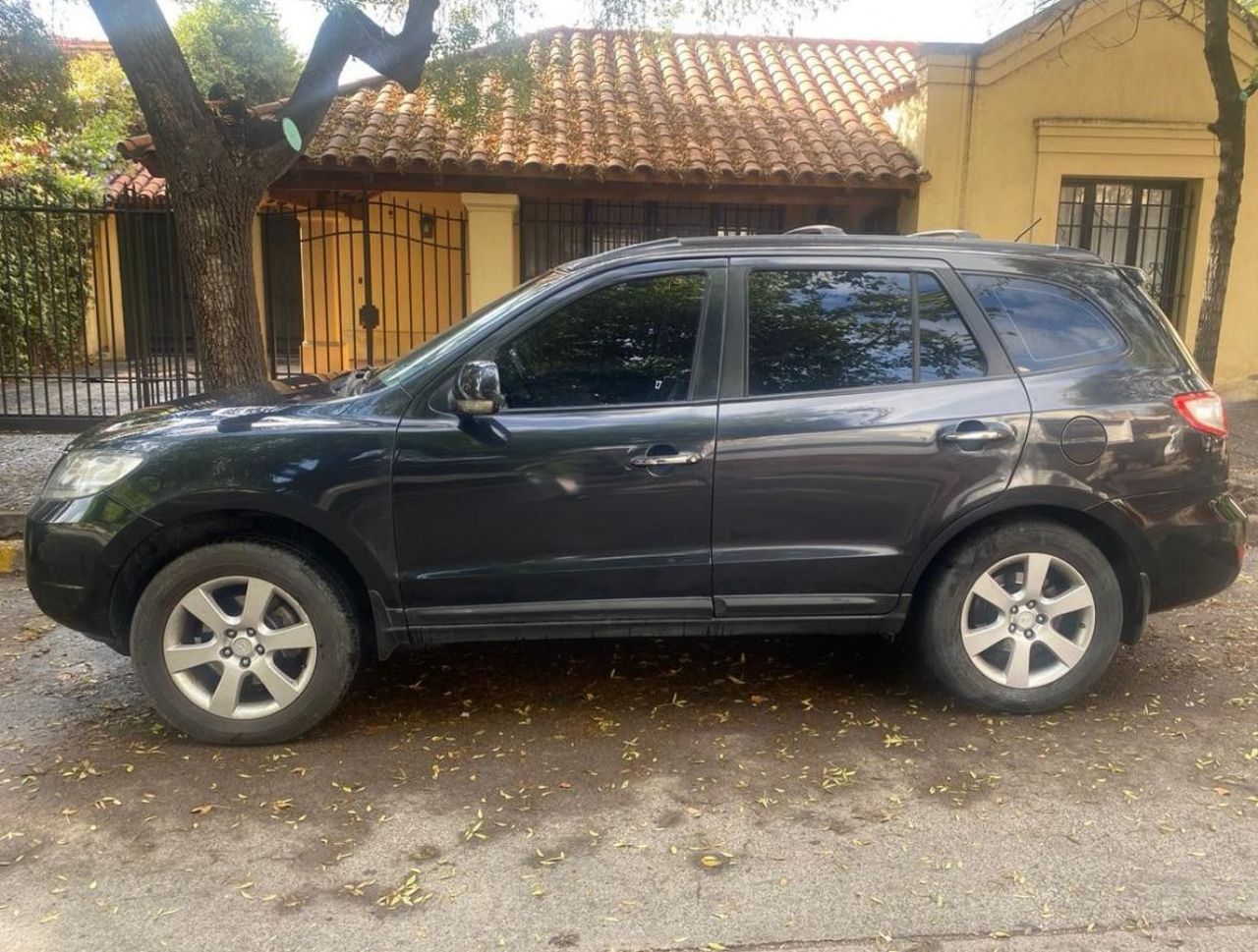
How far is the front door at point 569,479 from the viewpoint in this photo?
11.9ft

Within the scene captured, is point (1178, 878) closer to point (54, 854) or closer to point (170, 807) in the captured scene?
point (170, 807)

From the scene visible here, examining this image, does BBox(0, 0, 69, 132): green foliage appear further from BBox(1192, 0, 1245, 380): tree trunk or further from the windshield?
BBox(1192, 0, 1245, 380): tree trunk

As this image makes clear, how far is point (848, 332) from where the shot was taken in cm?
392

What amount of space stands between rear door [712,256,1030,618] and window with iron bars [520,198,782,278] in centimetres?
791

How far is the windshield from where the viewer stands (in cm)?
378

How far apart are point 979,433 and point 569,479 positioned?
5.06ft

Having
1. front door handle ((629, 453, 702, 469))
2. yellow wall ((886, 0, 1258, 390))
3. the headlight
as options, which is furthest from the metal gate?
front door handle ((629, 453, 702, 469))

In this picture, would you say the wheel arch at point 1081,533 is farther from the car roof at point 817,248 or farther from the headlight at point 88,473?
the headlight at point 88,473

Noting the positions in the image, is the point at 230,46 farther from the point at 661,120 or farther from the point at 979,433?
the point at 979,433

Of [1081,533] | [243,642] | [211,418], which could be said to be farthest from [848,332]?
[243,642]

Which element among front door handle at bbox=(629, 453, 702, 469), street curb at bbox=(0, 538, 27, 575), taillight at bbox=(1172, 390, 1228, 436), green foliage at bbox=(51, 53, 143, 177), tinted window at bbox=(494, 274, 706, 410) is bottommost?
street curb at bbox=(0, 538, 27, 575)

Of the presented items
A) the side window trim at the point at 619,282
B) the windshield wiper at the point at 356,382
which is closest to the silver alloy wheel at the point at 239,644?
the windshield wiper at the point at 356,382

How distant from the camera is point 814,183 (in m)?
10.1

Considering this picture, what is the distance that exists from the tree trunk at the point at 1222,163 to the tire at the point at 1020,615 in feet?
17.2
